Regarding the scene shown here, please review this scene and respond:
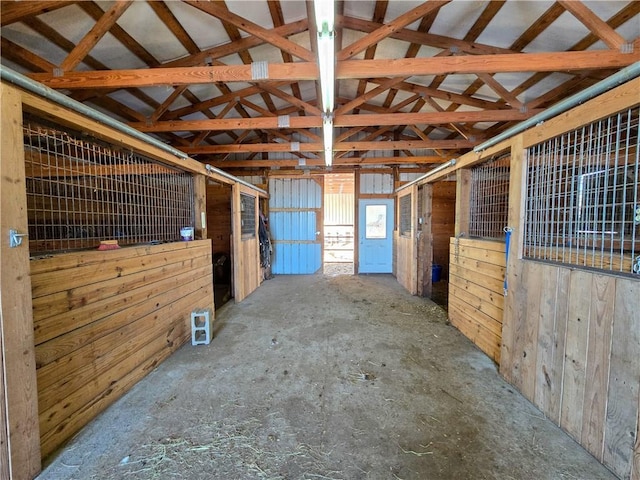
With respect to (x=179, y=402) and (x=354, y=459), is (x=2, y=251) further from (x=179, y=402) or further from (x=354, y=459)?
(x=354, y=459)

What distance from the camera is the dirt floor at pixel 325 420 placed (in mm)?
1376

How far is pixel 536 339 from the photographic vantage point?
186cm

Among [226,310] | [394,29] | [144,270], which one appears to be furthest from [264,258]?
[394,29]

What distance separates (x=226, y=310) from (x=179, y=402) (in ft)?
7.09

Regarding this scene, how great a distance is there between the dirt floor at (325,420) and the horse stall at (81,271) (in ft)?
0.74

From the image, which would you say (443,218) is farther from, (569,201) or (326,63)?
(326,63)

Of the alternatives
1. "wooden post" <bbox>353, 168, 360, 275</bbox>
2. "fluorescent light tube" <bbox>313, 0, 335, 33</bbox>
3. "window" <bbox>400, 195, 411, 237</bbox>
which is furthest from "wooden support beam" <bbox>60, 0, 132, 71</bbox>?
"wooden post" <bbox>353, 168, 360, 275</bbox>

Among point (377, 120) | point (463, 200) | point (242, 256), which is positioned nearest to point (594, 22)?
point (463, 200)

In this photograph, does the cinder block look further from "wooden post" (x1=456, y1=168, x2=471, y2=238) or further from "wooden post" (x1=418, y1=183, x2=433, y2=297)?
"wooden post" (x1=418, y1=183, x2=433, y2=297)

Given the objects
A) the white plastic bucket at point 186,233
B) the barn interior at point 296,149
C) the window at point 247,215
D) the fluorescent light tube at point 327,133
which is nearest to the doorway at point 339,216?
the window at point 247,215

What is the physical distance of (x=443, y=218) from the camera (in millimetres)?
6379

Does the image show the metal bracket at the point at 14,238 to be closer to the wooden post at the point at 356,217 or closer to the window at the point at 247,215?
the window at the point at 247,215

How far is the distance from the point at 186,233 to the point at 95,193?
1.04 meters

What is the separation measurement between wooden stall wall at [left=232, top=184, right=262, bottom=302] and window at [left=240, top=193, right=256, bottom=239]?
0.21 ft
